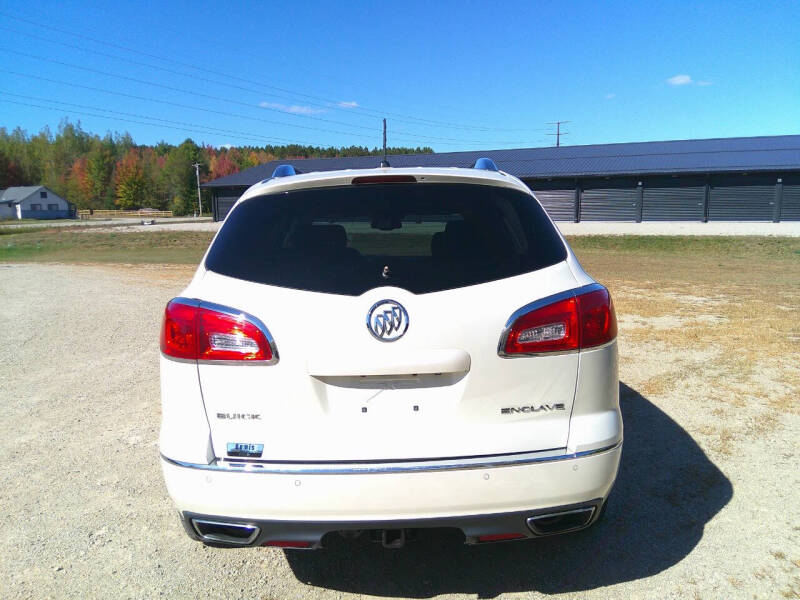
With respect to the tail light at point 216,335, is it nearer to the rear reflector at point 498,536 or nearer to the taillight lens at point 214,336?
the taillight lens at point 214,336

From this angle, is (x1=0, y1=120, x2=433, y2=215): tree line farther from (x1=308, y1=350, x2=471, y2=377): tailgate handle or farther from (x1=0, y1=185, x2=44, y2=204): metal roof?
(x1=308, y1=350, x2=471, y2=377): tailgate handle

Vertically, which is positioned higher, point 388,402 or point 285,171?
point 285,171

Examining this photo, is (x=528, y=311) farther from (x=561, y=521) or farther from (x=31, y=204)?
(x=31, y=204)

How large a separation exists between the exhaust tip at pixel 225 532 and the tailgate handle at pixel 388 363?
2.19ft

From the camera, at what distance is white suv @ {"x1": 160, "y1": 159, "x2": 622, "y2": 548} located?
2.27 meters

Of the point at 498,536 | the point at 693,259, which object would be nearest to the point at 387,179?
the point at 498,536

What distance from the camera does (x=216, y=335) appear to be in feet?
7.74

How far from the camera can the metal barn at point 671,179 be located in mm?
38469

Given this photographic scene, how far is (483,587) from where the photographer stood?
108 inches

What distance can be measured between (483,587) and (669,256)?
20.9 m

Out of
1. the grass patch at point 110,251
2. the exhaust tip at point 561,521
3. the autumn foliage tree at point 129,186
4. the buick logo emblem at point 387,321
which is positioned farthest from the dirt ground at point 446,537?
the autumn foliage tree at point 129,186

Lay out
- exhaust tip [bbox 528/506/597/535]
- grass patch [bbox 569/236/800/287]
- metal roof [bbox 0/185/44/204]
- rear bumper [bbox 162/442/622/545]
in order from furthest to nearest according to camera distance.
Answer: metal roof [bbox 0/185/44/204]
grass patch [bbox 569/236/800/287]
exhaust tip [bbox 528/506/597/535]
rear bumper [bbox 162/442/622/545]

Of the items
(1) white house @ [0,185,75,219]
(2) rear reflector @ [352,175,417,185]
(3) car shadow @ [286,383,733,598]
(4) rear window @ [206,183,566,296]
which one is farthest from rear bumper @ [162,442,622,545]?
(1) white house @ [0,185,75,219]

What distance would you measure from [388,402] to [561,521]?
2.86 ft
